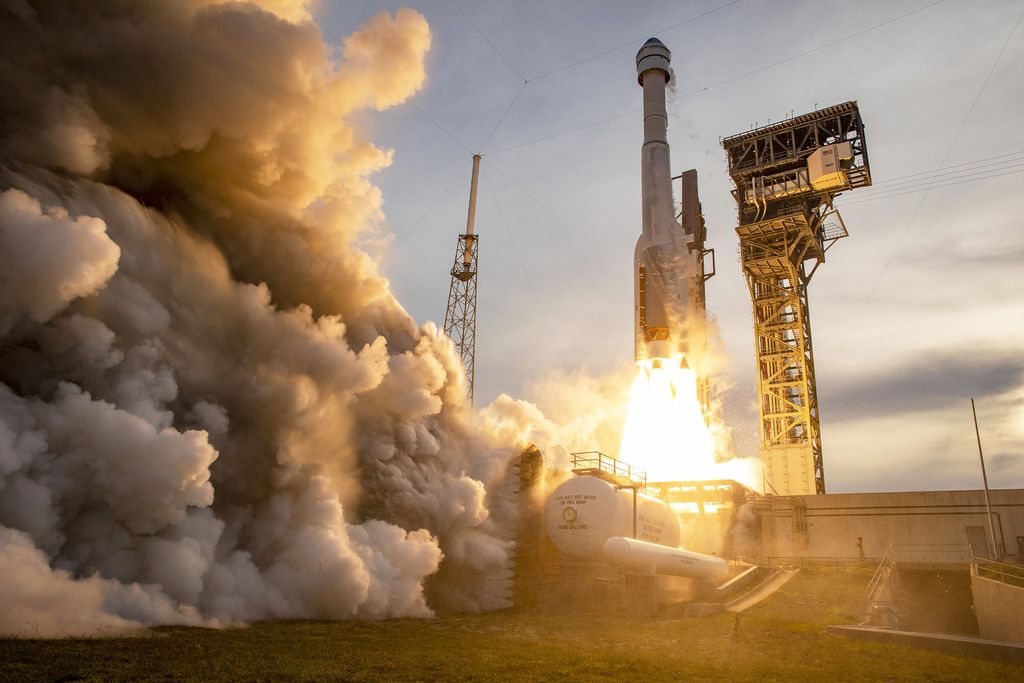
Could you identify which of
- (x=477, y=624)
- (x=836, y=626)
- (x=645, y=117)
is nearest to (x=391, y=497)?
(x=477, y=624)

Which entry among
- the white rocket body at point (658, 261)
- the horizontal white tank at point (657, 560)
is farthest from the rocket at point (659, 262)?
the horizontal white tank at point (657, 560)

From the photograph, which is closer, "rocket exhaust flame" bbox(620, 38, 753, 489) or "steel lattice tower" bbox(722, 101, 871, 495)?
"rocket exhaust flame" bbox(620, 38, 753, 489)

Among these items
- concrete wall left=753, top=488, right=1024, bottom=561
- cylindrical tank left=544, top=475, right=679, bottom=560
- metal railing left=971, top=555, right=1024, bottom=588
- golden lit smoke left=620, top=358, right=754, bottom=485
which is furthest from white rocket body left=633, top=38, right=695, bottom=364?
metal railing left=971, top=555, right=1024, bottom=588

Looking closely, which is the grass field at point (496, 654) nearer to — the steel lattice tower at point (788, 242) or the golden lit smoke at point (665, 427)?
the golden lit smoke at point (665, 427)

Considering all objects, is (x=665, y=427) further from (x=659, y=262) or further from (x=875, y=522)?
(x=875, y=522)

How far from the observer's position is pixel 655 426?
4075 cm

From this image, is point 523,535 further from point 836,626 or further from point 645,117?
point 645,117

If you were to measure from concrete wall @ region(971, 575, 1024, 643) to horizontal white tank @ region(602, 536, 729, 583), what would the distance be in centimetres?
996

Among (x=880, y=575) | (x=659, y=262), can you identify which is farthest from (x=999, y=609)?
(x=659, y=262)

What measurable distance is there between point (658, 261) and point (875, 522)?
19.9 metres

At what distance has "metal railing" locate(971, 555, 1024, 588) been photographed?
83.1ft

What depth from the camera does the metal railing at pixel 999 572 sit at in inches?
997

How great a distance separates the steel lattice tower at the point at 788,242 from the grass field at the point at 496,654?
30752mm

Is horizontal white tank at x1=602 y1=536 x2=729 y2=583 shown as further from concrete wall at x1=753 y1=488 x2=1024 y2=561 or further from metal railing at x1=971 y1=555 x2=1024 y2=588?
concrete wall at x1=753 y1=488 x2=1024 y2=561
